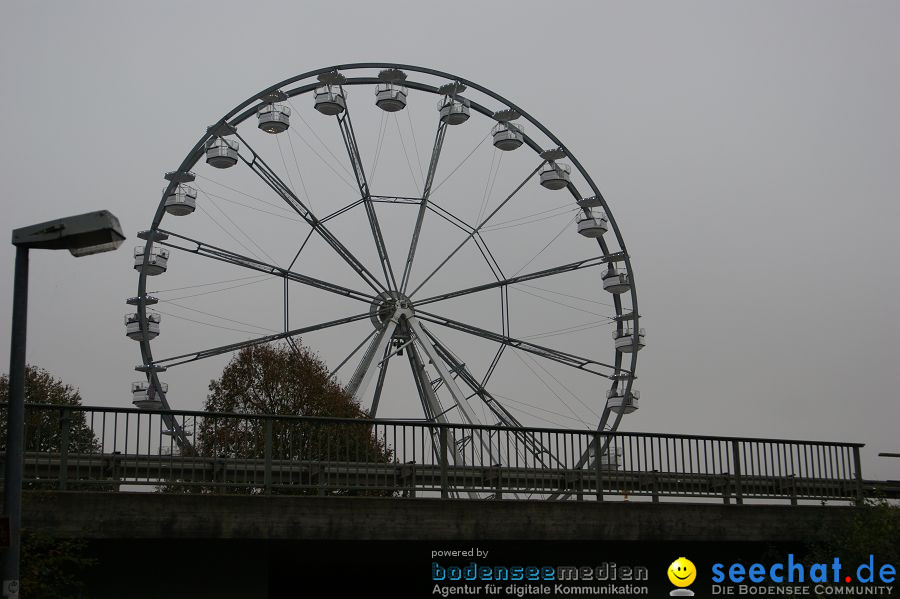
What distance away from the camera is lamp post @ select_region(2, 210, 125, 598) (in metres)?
9.26

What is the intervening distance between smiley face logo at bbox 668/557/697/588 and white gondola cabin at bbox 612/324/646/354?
1852 centimetres

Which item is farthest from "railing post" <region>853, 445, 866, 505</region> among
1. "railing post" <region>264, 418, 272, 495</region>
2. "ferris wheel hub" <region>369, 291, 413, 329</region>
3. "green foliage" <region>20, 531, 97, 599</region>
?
"ferris wheel hub" <region>369, 291, 413, 329</region>

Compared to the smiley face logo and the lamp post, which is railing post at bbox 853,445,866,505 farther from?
the lamp post

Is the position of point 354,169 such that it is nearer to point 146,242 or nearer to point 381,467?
point 146,242

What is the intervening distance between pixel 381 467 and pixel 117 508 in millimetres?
3413

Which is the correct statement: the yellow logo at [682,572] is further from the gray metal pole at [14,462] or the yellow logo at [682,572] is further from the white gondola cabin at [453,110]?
the white gondola cabin at [453,110]

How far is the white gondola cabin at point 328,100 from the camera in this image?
32.2 metres

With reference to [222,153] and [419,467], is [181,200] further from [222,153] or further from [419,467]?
[419,467]

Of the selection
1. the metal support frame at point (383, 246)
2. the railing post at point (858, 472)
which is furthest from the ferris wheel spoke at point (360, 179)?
the railing post at point (858, 472)

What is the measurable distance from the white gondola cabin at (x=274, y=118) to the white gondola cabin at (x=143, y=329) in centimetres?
583

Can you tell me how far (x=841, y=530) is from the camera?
16938mm

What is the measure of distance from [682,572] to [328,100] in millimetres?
19373

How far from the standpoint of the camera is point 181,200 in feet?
104

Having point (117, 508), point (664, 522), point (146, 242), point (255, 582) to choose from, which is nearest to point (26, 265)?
point (117, 508)
